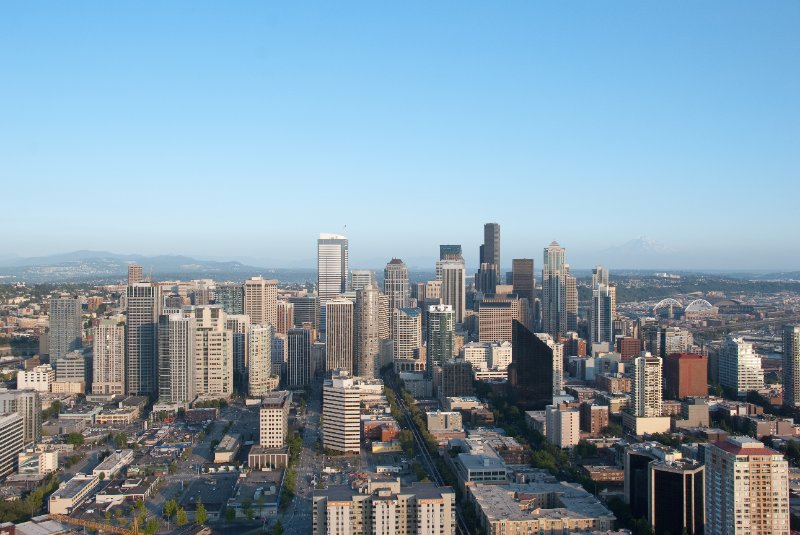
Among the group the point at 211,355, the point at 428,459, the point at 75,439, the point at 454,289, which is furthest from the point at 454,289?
the point at 75,439

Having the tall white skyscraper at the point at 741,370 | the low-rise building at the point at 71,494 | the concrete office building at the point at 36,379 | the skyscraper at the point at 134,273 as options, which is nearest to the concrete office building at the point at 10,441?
the low-rise building at the point at 71,494

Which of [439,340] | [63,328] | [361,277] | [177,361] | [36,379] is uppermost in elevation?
[361,277]

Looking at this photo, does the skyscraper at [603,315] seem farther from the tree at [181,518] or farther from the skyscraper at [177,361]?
the tree at [181,518]

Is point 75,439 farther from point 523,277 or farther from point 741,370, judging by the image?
point 523,277

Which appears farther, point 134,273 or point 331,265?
point 331,265

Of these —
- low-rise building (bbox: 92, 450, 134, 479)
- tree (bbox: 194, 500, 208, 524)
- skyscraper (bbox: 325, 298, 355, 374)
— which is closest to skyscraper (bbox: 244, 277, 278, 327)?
skyscraper (bbox: 325, 298, 355, 374)

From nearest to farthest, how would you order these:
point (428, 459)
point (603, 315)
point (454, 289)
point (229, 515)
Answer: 1. point (229, 515)
2. point (428, 459)
3. point (603, 315)
4. point (454, 289)
